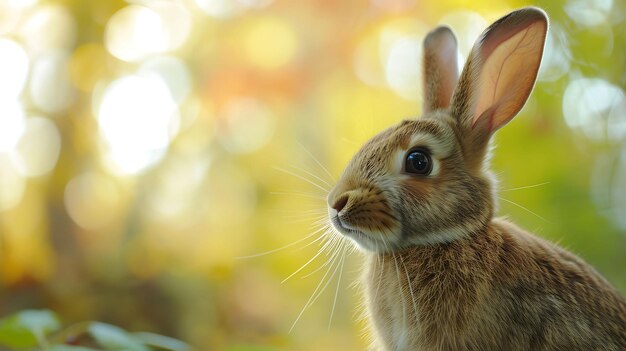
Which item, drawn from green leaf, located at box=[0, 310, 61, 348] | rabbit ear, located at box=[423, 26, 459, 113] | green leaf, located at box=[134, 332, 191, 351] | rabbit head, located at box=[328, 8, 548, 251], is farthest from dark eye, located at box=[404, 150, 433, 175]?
green leaf, located at box=[0, 310, 61, 348]

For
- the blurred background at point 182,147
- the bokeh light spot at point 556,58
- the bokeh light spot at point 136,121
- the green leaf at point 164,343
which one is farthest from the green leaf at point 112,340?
the bokeh light spot at point 556,58

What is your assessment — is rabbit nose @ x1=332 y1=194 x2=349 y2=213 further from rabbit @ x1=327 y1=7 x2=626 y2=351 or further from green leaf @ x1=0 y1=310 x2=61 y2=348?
green leaf @ x1=0 y1=310 x2=61 y2=348

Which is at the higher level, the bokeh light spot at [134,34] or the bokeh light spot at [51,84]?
the bokeh light spot at [134,34]

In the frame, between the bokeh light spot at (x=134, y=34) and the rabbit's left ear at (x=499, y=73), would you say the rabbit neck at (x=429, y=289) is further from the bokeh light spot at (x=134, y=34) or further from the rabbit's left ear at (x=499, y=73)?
the bokeh light spot at (x=134, y=34)

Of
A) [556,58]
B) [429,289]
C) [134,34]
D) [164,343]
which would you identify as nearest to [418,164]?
[429,289]

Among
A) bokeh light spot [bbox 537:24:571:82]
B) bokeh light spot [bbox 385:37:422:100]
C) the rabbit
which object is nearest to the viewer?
the rabbit

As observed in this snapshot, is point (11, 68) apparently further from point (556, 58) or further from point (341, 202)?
point (556, 58)

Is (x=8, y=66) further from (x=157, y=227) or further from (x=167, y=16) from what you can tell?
(x=157, y=227)

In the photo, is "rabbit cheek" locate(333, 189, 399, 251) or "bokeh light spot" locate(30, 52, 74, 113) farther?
"bokeh light spot" locate(30, 52, 74, 113)
